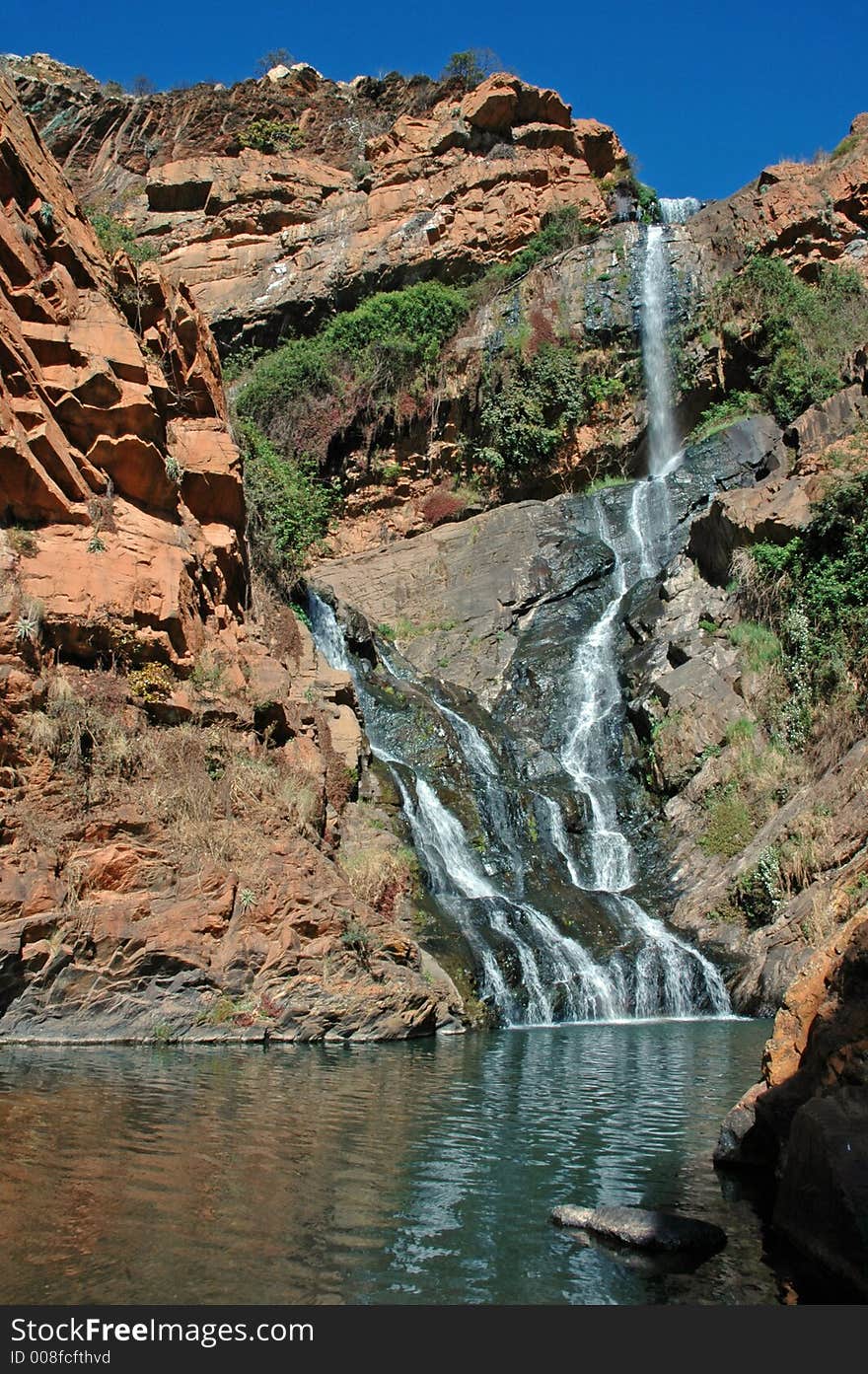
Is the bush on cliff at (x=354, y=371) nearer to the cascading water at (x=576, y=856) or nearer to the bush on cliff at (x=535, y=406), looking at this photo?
the bush on cliff at (x=535, y=406)

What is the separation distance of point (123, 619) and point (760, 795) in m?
12.5

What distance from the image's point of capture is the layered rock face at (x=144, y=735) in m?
12.3

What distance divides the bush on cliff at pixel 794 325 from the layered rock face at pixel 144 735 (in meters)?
18.2

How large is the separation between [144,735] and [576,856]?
31.7ft

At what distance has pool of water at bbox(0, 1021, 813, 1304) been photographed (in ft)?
15.4

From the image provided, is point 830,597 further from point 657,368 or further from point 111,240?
point 111,240

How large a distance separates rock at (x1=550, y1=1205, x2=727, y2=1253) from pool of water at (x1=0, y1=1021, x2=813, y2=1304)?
4.7 inches

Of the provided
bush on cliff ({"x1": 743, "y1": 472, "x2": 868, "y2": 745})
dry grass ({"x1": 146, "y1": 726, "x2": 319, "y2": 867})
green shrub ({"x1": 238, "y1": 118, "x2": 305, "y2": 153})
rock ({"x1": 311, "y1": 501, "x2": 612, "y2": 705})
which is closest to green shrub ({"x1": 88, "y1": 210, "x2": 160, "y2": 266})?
rock ({"x1": 311, "y1": 501, "x2": 612, "y2": 705})

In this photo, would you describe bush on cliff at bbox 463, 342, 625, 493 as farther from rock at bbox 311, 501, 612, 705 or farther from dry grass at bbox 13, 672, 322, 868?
dry grass at bbox 13, 672, 322, 868

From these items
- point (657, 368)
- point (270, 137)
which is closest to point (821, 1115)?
point (657, 368)

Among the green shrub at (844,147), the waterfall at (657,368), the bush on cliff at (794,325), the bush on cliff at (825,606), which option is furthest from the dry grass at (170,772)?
the green shrub at (844,147)

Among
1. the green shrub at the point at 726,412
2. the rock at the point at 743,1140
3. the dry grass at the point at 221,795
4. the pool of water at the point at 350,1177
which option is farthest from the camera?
the green shrub at the point at 726,412

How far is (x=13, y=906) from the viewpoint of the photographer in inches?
467

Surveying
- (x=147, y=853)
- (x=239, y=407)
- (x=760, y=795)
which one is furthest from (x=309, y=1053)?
(x=239, y=407)
